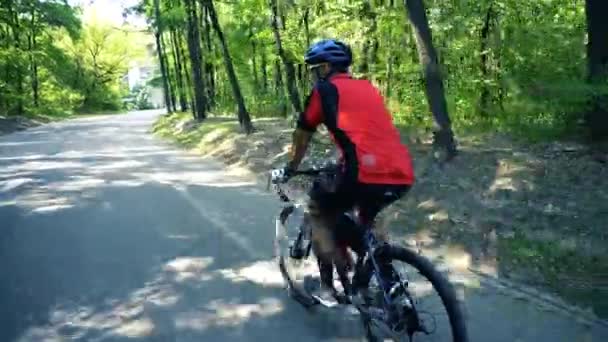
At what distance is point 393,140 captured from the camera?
3955 millimetres

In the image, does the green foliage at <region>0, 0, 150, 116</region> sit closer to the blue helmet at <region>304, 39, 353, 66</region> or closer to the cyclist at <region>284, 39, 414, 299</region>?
the blue helmet at <region>304, 39, 353, 66</region>

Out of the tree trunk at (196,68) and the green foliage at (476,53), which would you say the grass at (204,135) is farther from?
the green foliage at (476,53)

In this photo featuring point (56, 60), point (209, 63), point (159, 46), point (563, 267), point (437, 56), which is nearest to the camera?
point (563, 267)

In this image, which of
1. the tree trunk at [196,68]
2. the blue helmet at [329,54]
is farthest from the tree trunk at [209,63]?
the blue helmet at [329,54]

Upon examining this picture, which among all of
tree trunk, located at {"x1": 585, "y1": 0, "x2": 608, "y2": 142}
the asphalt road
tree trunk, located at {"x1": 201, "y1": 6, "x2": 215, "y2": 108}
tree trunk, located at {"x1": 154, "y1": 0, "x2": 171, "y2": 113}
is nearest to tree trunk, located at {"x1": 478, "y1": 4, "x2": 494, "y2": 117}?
tree trunk, located at {"x1": 585, "y1": 0, "x2": 608, "y2": 142}

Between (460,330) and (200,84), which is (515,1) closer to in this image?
(460,330)

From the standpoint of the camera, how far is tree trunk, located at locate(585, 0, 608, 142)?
26.5ft

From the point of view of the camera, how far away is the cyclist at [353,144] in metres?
3.86

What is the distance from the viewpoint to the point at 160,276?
6.35 m

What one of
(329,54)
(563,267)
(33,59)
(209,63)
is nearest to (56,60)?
(33,59)

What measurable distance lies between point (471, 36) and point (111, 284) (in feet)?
37.9

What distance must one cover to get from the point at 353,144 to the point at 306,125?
495 millimetres

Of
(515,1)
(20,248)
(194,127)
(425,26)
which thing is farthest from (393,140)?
(194,127)

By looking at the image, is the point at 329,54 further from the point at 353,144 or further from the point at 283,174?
the point at 283,174
